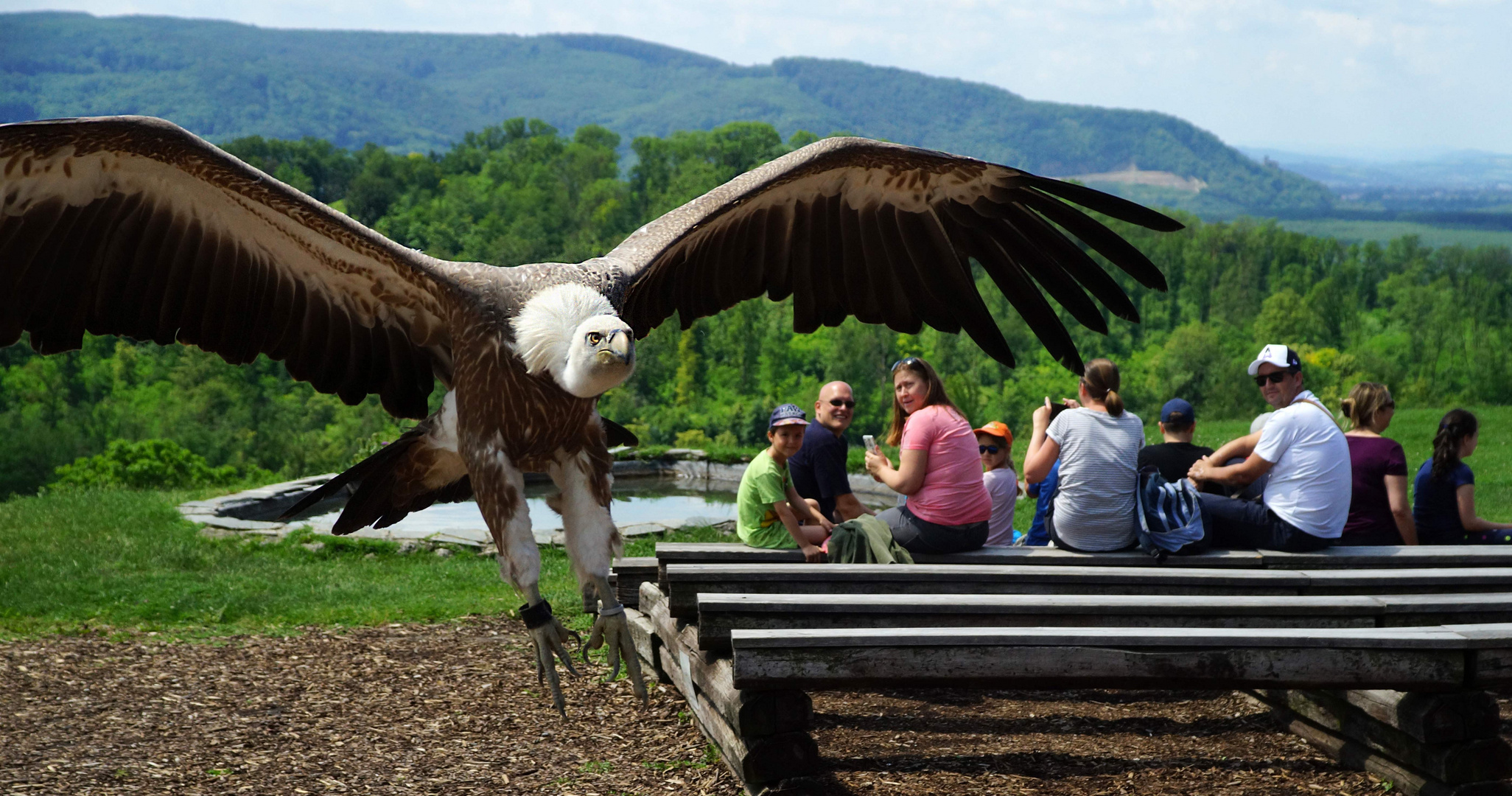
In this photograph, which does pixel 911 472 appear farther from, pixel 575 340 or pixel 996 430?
pixel 575 340

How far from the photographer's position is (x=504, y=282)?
3277 mm

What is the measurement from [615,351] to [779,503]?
6.87ft

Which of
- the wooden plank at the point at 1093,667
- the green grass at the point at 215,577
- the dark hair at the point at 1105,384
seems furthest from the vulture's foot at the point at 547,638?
the dark hair at the point at 1105,384

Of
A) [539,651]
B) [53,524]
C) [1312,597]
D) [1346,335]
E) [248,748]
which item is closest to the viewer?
[539,651]

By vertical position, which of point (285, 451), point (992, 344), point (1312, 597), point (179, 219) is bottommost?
point (285, 451)

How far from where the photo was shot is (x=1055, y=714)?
15.0 feet

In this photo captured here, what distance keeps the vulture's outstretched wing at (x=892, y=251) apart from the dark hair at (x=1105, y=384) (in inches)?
29.0

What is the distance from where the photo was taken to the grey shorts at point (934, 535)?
4.71 meters

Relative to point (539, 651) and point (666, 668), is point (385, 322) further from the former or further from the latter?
point (666, 668)

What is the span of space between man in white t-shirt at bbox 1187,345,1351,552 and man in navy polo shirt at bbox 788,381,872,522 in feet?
5.00

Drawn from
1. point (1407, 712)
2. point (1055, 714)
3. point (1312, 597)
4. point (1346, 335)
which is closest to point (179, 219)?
point (1055, 714)

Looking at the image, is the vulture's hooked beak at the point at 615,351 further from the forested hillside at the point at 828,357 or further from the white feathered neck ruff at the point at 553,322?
the forested hillside at the point at 828,357

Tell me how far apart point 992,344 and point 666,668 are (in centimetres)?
205

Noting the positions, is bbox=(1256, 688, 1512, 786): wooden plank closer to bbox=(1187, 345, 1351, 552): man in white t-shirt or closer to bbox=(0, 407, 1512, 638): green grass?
bbox=(1187, 345, 1351, 552): man in white t-shirt
